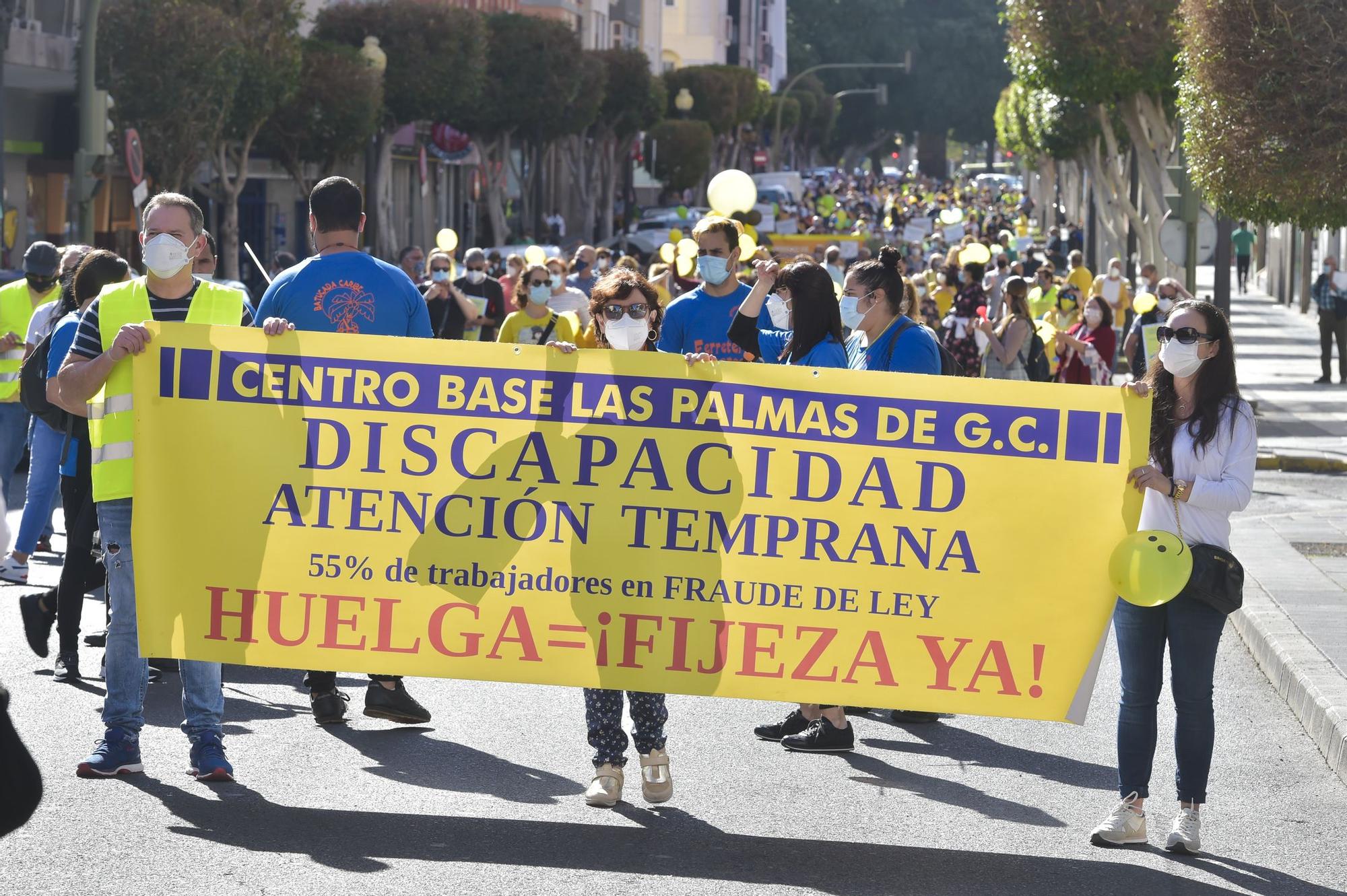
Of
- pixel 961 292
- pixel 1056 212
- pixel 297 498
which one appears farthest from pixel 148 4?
pixel 1056 212

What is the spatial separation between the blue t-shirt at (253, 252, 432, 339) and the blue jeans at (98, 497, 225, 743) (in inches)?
42.1

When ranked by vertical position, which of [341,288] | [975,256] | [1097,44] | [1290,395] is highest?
[1097,44]

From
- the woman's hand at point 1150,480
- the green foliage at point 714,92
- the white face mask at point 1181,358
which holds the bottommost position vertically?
the woman's hand at point 1150,480

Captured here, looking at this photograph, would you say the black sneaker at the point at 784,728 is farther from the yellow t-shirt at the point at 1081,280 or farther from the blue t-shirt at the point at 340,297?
the yellow t-shirt at the point at 1081,280

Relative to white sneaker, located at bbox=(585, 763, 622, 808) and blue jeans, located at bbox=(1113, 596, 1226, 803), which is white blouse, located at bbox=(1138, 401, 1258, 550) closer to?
blue jeans, located at bbox=(1113, 596, 1226, 803)

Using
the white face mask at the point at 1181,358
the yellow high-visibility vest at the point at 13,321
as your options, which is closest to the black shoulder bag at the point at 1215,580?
the white face mask at the point at 1181,358

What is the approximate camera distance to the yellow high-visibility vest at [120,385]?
22.2 ft


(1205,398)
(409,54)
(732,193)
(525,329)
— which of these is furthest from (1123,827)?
(409,54)

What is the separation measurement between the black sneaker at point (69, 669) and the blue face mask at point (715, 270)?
9.81 ft

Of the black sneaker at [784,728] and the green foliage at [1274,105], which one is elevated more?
the green foliage at [1274,105]

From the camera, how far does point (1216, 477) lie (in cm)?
621

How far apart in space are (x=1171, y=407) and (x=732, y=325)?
2.40 meters

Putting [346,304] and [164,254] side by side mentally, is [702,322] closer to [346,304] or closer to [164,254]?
[346,304]

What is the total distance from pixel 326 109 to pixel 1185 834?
35.1 m
